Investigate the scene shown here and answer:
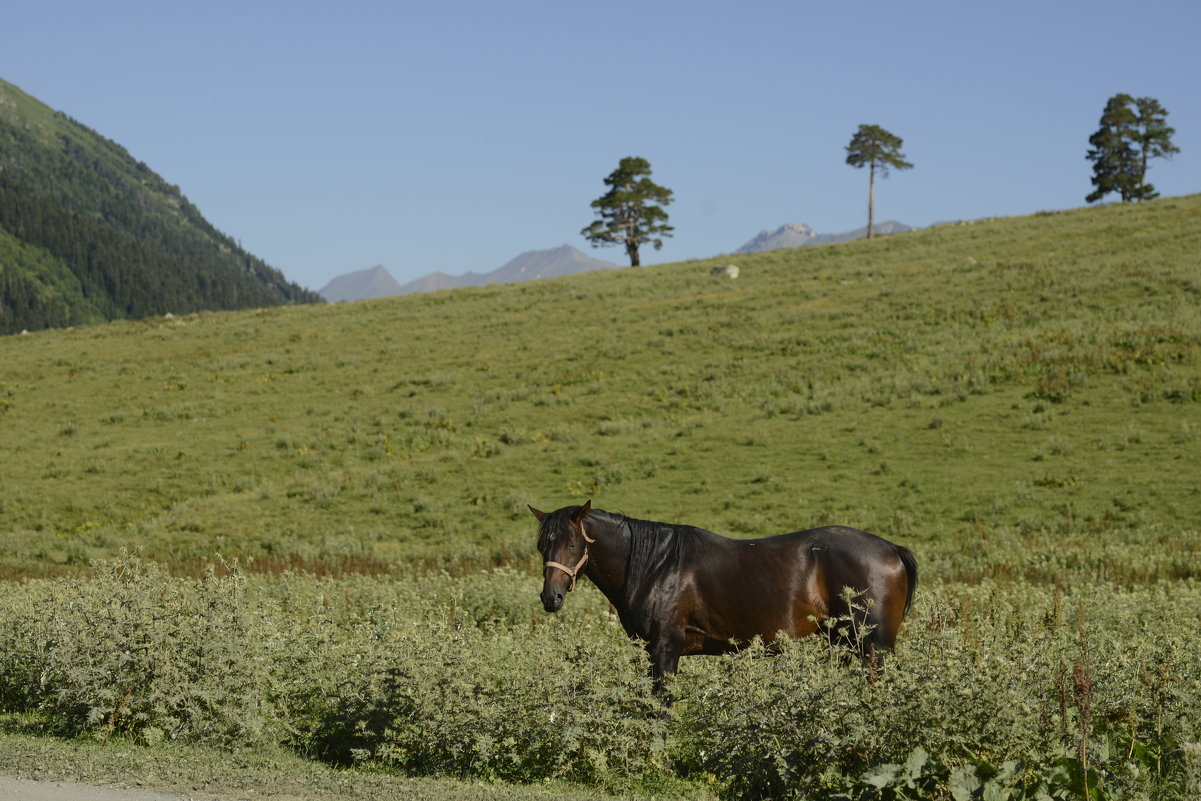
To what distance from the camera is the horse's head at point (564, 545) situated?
9742 millimetres

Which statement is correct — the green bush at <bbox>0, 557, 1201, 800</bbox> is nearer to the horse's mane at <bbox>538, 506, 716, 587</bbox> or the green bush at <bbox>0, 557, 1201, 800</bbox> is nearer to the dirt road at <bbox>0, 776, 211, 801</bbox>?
the horse's mane at <bbox>538, 506, 716, 587</bbox>

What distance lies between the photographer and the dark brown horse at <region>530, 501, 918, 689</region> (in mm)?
10188

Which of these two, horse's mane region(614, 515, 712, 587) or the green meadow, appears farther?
horse's mane region(614, 515, 712, 587)

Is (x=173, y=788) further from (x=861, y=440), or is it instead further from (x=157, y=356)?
(x=157, y=356)

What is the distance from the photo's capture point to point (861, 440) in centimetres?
3195

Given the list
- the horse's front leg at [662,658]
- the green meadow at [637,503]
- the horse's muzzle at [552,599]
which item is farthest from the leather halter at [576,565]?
the horse's front leg at [662,658]

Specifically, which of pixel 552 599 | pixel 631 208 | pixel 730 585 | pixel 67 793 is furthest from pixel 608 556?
pixel 631 208

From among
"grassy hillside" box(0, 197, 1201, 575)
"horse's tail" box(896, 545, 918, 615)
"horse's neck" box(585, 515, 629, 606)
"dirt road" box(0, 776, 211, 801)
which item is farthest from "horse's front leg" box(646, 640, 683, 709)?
"grassy hillside" box(0, 197, 1201, 575)

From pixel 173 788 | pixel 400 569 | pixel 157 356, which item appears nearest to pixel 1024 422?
pixel 400 569

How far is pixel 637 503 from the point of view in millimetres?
28516

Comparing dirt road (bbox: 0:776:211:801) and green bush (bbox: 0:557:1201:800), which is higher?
green bush (bbox: 0:557:1201:800)

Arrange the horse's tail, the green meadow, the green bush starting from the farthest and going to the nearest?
1. the horse's tail
2. the green meadow
3. the green bush

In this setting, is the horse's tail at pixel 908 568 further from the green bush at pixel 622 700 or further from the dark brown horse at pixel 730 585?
the green bush at pixel 622 700

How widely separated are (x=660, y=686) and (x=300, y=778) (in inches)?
131
